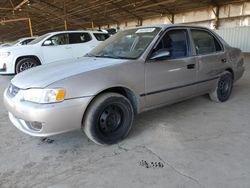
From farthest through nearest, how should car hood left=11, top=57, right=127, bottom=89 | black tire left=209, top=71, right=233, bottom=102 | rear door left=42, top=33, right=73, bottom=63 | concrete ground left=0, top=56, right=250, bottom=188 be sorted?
rear door left=42, top=33, right=73, bottom=63
black tire left=209, top=71, right=233, bottom=102
car hood left=11, top=57, right=127, bottom=89
concrete ground left=0, top=56, right=250, bottom=188

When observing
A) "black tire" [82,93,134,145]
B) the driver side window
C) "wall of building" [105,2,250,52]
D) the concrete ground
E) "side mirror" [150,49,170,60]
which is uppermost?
"wall of building" [105,2,250,52]

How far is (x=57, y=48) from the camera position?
8.34 metres

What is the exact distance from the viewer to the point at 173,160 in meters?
2.65

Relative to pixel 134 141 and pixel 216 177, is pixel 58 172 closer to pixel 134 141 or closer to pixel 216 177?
pixel 134 141

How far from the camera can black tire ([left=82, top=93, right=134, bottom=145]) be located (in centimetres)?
282

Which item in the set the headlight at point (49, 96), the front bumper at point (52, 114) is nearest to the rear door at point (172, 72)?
the front bumper at point (52, 114)

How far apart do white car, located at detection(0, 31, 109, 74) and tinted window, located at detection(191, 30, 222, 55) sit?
17.4ft

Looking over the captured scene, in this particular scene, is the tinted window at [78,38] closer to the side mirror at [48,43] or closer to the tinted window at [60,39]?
the tinted window at [60,39]

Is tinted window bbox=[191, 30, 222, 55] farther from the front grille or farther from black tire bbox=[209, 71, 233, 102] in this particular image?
the front grille

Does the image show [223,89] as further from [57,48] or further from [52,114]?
[57,48]

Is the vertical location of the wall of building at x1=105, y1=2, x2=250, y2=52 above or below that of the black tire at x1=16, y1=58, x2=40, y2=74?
above

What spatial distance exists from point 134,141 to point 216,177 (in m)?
1.13

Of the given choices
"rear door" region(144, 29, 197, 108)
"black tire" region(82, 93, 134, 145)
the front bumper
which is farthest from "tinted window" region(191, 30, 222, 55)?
the front bumper

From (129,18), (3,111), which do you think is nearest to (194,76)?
(3,111)
